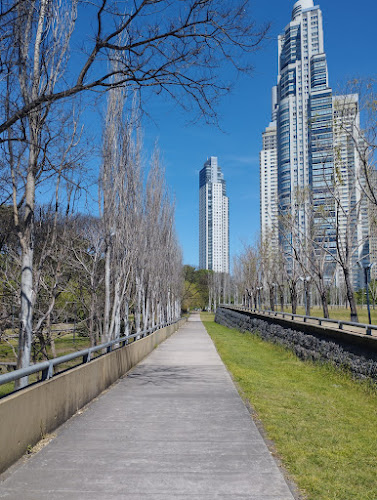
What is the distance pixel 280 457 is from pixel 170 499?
174cm

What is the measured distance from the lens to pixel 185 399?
9.13m

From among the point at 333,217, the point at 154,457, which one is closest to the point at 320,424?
the point at 154,457

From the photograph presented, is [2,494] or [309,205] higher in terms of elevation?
[309,205]

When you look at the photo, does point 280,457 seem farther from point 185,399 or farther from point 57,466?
point 185,399

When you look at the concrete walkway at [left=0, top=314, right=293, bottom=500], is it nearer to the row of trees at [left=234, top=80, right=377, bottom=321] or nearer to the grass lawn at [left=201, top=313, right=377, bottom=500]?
the grass lawn at [left=201, top=313, right=377, bottom=500]

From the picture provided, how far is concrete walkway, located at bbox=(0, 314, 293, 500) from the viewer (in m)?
4.22

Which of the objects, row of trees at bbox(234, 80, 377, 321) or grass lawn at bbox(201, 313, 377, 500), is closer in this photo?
grass lawn at bbox(201, 313, 377, 500)

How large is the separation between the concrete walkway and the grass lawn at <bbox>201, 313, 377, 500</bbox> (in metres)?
0.32

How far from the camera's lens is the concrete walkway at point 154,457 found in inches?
166

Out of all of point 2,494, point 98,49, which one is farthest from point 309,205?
point 2,494

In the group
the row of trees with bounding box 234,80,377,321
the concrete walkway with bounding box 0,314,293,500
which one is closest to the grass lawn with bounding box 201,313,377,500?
the concrete walkway with bounding box 0,314,293,500

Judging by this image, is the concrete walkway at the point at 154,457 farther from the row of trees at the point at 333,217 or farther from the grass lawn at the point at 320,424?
the row of trees at the point at 333,217

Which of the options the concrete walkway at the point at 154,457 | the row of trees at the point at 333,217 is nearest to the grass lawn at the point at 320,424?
the concrete walkway at the point at 154,457

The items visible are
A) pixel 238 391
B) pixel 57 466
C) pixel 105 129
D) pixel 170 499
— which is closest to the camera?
pixel 170 499
